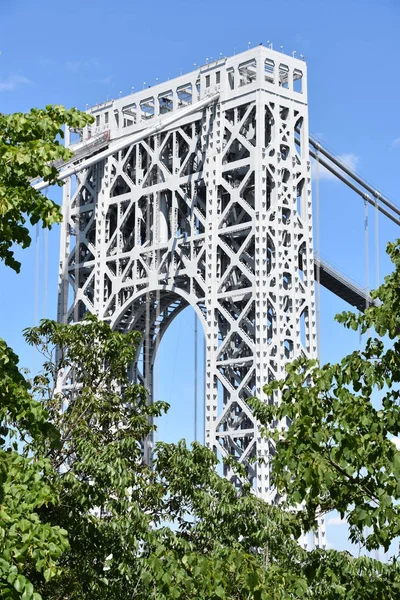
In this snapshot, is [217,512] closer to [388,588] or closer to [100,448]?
[100,448]

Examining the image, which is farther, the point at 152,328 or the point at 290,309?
the point at 152,328

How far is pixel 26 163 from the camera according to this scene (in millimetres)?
14516

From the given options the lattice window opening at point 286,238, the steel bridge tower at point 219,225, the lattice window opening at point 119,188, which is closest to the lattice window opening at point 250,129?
the steel bridge tower at point 219,225

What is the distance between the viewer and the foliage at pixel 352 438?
14380 mm

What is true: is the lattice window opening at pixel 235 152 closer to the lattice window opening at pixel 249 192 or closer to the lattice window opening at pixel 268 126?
the lattice window opening at pixel 268 126

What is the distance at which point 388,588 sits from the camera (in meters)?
15.2

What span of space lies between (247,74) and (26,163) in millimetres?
43398

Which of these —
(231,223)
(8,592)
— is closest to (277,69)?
(231,223)

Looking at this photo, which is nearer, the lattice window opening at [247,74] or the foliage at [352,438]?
the foliage at [352,438]

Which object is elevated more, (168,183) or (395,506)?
(168,183)

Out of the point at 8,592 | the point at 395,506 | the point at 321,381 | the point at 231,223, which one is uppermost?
the point at 231,223

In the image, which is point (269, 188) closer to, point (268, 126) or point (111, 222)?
point (268, 126)

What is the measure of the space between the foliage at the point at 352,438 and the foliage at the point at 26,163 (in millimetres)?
3979

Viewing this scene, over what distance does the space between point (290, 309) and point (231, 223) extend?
17.4 feet
